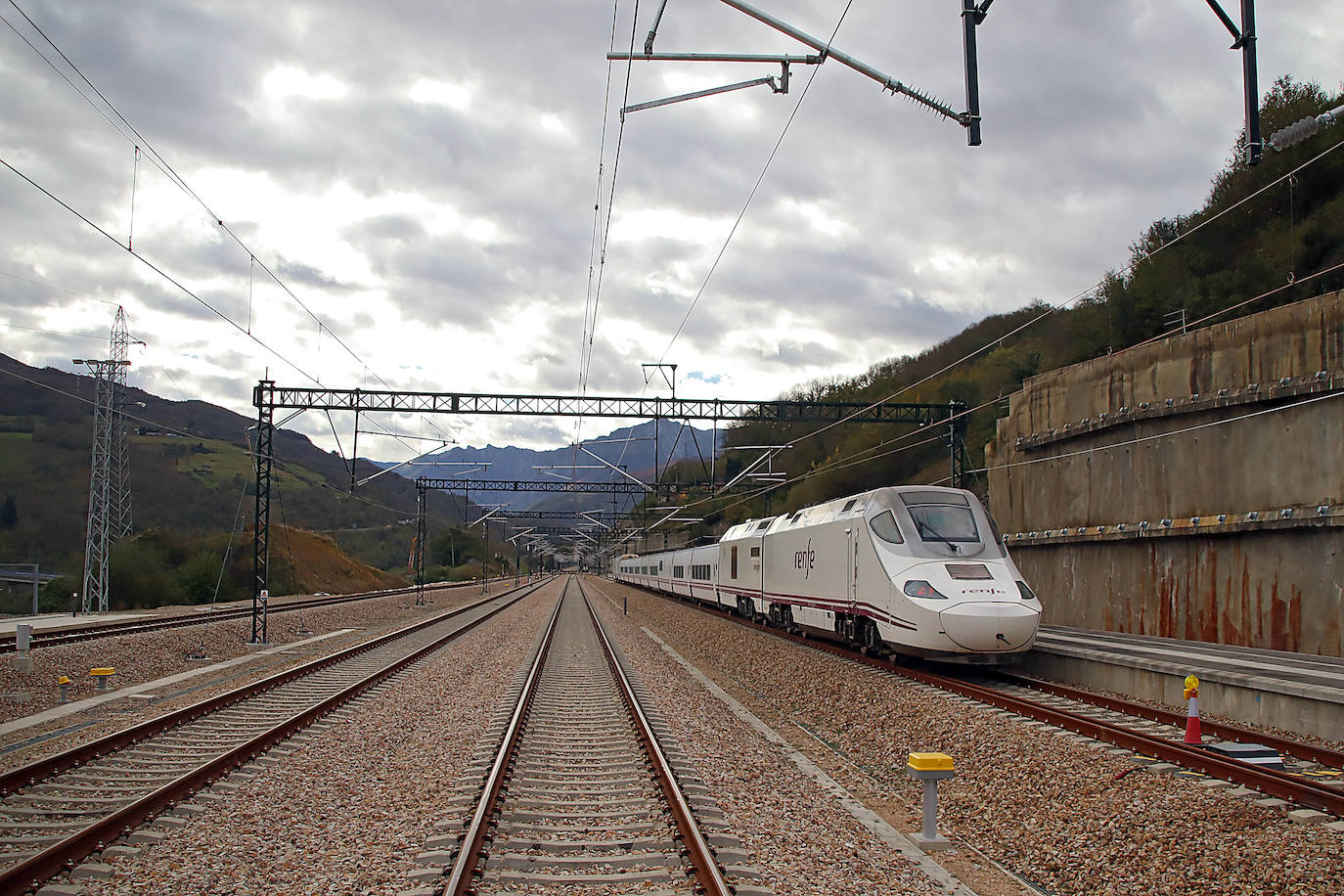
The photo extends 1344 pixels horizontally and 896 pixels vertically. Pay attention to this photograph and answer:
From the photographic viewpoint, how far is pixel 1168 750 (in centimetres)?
895

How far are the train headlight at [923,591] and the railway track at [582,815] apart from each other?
481 cm

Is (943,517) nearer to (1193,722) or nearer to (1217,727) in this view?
(1217,727)

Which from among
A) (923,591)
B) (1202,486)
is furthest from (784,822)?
(1202,486)

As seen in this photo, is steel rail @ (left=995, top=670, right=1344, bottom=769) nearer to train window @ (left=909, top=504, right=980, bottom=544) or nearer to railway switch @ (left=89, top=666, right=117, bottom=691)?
train window @ (left=909, top=504, right=980, bottom=544)

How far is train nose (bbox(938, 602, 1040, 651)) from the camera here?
14.1 metres

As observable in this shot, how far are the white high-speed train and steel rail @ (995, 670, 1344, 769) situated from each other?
1.28 meters

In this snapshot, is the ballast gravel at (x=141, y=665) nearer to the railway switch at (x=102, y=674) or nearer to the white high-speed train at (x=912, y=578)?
the railway switch at (x=102, y=674)

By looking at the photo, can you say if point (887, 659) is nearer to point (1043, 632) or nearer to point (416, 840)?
point (1043, 632)

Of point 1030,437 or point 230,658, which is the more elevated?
point 1030,437

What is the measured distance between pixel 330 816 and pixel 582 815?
2055 millimetres

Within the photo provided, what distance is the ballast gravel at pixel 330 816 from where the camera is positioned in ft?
19.9

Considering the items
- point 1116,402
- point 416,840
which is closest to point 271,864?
point 416,840

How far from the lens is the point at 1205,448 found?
1997 centimetres

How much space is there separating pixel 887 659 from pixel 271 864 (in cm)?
1375
